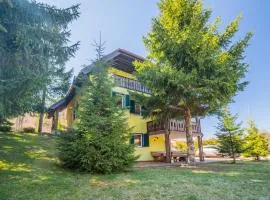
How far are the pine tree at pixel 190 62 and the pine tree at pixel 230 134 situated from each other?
4433mm

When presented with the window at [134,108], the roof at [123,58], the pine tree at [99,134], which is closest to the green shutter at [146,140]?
the window at [134,108]

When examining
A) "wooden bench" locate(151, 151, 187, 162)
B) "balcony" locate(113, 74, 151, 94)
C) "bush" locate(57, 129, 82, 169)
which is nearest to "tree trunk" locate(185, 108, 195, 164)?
"balcony" locate(113, 74, 151, 94)

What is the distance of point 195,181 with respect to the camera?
729 cm

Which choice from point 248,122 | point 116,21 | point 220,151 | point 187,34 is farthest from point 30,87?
point 248,122

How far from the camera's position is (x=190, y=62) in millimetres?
11734

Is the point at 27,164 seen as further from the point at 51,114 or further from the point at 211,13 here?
the point at 51,114

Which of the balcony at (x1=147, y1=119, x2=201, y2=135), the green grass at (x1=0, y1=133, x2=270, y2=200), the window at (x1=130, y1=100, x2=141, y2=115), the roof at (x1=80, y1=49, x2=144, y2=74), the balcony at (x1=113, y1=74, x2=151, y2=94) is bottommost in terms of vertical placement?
the green grass at (x1=0, y1=133, x2=270, y2=200)

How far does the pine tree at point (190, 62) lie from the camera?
11180 mm

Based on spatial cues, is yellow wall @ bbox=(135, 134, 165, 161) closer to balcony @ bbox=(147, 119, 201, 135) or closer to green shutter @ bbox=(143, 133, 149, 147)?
green shutter @ bbox=(143, 133, 149, 147)

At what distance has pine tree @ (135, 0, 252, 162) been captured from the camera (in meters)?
11.2

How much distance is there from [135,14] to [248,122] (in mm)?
16412

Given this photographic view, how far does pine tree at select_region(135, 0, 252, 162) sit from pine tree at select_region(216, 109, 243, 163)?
4433 millimetres

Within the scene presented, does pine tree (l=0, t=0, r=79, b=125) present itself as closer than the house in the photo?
Yes

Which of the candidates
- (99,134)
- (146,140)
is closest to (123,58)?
(146,140)
